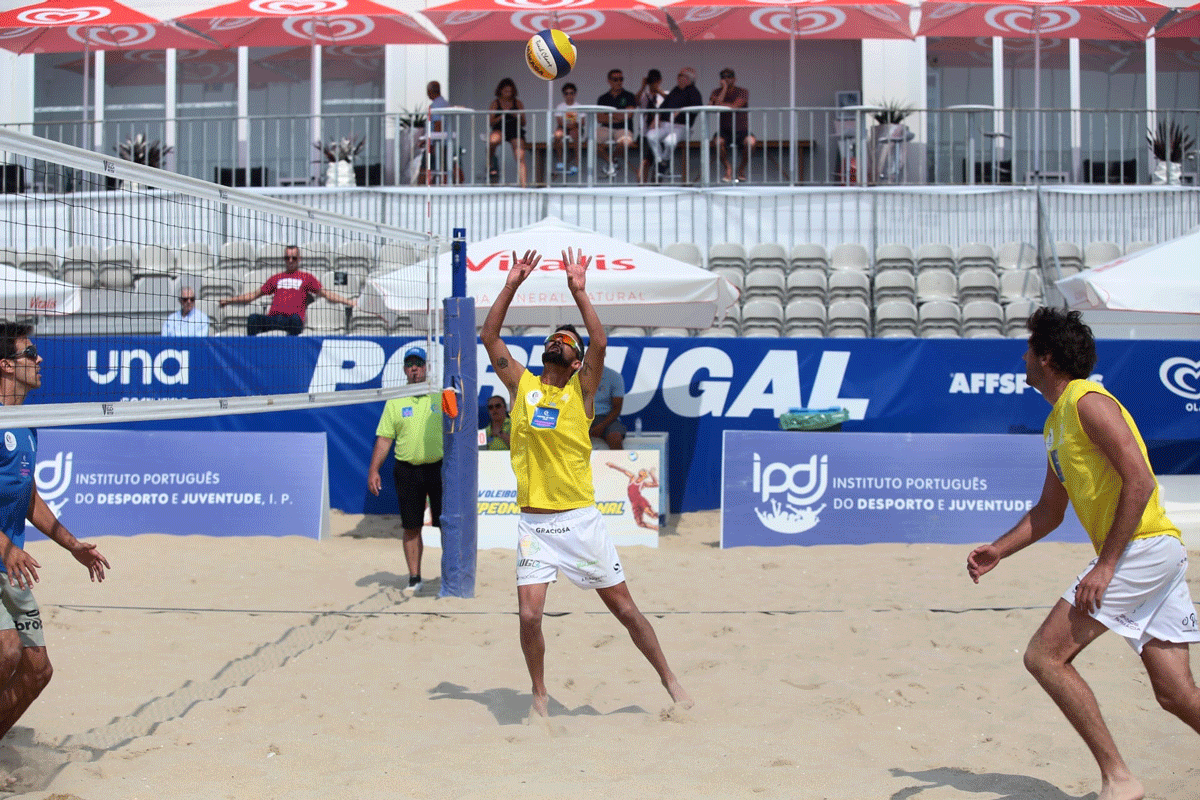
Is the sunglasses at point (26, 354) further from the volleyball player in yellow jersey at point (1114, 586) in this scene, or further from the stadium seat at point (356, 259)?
the stadium seat at point (356, 259)

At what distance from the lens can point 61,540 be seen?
410 centimetres

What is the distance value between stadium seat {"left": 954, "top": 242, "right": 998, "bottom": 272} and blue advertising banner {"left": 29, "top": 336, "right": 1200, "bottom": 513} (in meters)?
3.39

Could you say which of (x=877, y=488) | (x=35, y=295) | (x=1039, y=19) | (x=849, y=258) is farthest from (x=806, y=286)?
(x=35, y=295)

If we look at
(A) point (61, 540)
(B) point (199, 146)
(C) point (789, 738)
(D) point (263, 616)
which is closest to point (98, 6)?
(B) point (199, 146)

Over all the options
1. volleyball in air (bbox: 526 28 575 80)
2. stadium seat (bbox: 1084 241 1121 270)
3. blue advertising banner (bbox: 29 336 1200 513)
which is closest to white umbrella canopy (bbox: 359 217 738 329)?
blue advertising banner (bbox: 29 336 1200 513)

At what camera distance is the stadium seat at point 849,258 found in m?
12.8

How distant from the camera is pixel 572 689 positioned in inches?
202

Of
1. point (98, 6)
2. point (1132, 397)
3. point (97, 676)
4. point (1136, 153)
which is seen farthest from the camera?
point (1136, 153)

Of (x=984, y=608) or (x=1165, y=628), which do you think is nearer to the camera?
(x=1165, y=628)

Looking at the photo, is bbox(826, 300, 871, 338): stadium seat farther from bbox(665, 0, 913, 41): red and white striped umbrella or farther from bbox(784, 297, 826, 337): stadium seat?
bbox(665, 0, 913, 41): red and white striped umbrella

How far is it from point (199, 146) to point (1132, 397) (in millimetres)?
12885

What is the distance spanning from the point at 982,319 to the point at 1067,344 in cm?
842

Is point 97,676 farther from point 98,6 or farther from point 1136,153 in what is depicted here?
point 1136,153

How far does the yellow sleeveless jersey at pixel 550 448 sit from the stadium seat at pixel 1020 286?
8796 mm
